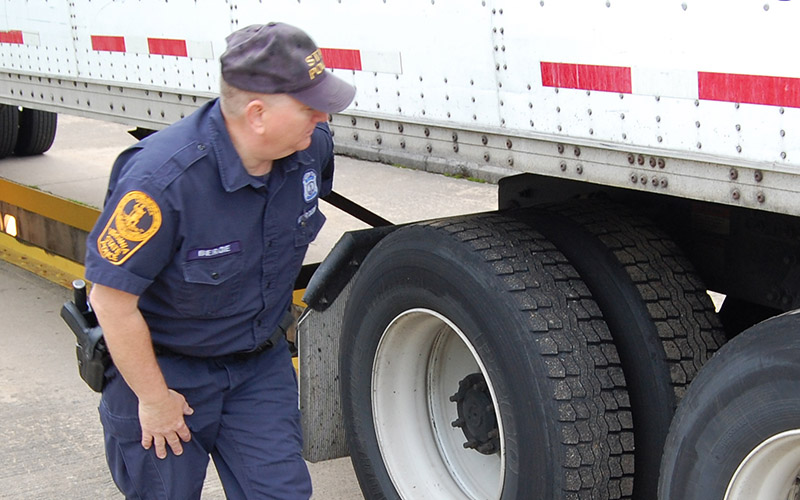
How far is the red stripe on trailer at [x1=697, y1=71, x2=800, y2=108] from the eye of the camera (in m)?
2.13

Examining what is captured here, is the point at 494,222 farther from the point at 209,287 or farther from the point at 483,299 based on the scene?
the point at 209,287

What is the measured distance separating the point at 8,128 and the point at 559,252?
268 inches

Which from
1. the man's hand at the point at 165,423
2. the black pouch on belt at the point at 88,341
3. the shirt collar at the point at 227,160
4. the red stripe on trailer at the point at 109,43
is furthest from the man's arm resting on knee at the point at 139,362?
the red stripe on trailer at the point at 109,43

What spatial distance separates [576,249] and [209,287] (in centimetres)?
110

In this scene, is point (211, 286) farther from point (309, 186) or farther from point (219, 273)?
point (309, 186)

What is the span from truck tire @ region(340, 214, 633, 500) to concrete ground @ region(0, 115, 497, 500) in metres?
0.72

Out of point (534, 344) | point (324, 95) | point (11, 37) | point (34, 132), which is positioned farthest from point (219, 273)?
point (34, 132)

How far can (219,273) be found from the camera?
8.26 ft

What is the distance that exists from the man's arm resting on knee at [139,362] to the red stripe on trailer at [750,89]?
1295 mm

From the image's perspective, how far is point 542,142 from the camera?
2.72 metres

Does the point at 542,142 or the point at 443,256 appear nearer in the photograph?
the point at 542,142

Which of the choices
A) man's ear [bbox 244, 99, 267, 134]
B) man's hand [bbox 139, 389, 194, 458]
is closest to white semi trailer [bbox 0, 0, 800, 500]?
man's ear [bbox 244, 99, 267, 134]

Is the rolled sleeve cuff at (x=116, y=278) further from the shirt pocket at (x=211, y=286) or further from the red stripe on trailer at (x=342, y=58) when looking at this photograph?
the red stripe on trailer at (x=342, y=58)

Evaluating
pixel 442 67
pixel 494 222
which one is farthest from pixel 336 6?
pixel 494 222
